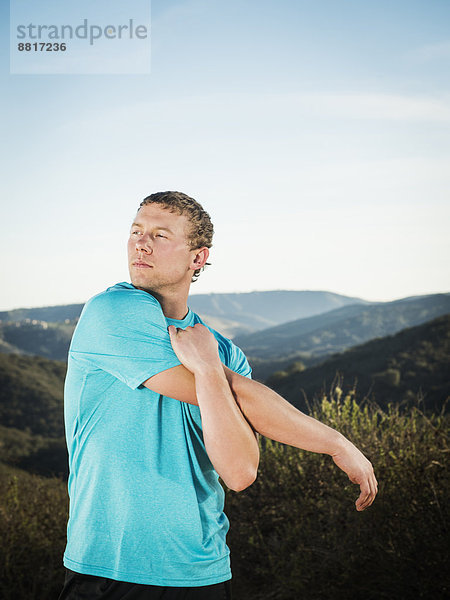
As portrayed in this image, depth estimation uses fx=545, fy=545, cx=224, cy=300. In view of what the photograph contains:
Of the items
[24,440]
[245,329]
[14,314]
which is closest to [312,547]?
[24,440]

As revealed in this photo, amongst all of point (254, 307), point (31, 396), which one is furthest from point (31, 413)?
point (254, 307)

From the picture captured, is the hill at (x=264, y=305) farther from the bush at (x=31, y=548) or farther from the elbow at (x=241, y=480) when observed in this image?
the elbow at (x=241, y=480)

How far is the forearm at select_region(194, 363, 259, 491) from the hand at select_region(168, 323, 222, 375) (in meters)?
0.02

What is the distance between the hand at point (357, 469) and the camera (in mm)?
1661

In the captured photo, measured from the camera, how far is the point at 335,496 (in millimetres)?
5102

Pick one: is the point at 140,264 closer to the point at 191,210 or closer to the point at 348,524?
the point at 191,210

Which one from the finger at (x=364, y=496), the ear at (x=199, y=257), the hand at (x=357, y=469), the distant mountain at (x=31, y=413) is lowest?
the distant mountain at (x=31, y=413)

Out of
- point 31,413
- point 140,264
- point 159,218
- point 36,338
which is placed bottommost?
point 31,413

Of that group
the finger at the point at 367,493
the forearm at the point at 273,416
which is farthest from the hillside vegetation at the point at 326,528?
the forearm at the point at 273,416

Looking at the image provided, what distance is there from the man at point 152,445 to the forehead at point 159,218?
30 cm

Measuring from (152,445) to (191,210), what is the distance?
2.65 ft

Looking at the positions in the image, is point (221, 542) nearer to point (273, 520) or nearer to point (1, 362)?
point (273, 520)

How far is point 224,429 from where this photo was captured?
1.41 meters

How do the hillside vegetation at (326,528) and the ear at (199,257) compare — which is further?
the hillside vegetation at (326,528)
